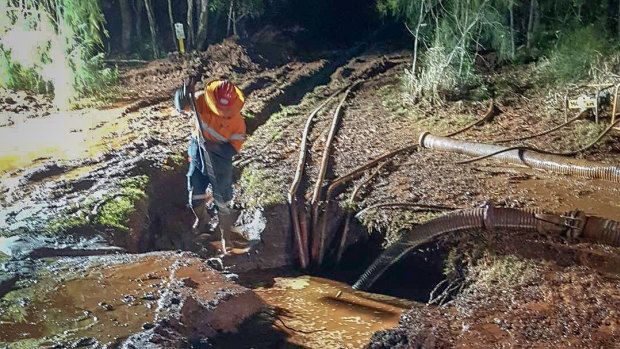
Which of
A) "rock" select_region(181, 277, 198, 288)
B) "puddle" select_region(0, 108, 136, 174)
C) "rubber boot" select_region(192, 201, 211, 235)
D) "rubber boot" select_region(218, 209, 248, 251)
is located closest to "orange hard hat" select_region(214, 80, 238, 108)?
"rubber boot" select_region(218, 209, 248, 251)

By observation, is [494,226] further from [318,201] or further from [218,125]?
[218,125]

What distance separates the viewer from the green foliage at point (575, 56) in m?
9.41

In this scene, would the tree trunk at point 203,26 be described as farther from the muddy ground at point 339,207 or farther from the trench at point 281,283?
the trench at point 281,283

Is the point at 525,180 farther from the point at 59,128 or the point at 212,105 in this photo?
the point at 59,128

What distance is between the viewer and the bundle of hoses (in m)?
4.64

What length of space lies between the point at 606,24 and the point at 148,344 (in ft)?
34.9

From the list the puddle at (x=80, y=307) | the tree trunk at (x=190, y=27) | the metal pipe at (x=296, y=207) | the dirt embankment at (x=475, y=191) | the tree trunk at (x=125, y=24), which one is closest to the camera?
the puddle at (x=80, y=307)

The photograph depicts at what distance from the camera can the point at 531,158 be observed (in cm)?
696

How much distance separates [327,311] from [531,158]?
3.67 m

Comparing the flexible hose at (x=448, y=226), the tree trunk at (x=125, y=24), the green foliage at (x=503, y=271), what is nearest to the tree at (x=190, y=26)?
the tree trunk at (x=125, y=24)

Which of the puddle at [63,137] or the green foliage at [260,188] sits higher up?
the puddle at [63,137]

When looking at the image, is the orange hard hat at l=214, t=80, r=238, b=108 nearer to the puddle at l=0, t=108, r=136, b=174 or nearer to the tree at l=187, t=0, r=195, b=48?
the puddle at l=0, t=108, r=136, b=174

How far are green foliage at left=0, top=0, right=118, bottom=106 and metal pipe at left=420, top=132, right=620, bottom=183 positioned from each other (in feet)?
15.8

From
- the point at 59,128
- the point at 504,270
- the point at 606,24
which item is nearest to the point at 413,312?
the point at 504,270
